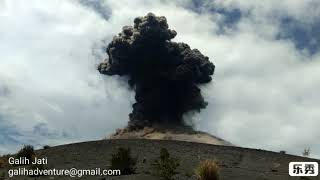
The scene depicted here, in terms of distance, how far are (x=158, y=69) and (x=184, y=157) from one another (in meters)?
56.8

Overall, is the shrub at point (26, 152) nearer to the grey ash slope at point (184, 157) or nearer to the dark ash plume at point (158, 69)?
the grey ash slope at point (184, 157)

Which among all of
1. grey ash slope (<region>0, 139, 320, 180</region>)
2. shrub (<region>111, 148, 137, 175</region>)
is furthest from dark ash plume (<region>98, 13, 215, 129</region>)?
shrub (<region>111, 148, 137, 175</region>)

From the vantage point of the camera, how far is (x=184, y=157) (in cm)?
3453

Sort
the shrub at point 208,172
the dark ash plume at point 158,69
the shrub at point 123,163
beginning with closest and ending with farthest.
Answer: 1. the shrub at point 208,172
2. the shrub at point 123,163
3. the dark ash plume at point 158,69

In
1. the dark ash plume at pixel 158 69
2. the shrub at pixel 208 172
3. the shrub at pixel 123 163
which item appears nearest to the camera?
the shrub at pixel 208 172

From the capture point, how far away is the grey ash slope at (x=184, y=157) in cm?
2840

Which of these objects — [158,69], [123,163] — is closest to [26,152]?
[123,163]

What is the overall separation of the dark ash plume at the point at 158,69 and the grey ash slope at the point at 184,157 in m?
47.2

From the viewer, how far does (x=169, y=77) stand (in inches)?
3521

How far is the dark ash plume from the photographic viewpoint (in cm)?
8906

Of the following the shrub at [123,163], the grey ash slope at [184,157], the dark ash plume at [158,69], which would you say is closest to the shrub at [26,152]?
the grey ash slope at [184,157]

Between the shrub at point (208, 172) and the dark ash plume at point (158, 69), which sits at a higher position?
the dark ash plume at point (158, 69)

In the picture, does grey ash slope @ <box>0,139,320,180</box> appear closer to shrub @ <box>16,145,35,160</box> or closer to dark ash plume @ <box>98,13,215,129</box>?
shrub @ <box>16,145,35,160</box>

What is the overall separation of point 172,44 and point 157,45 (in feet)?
8.59
